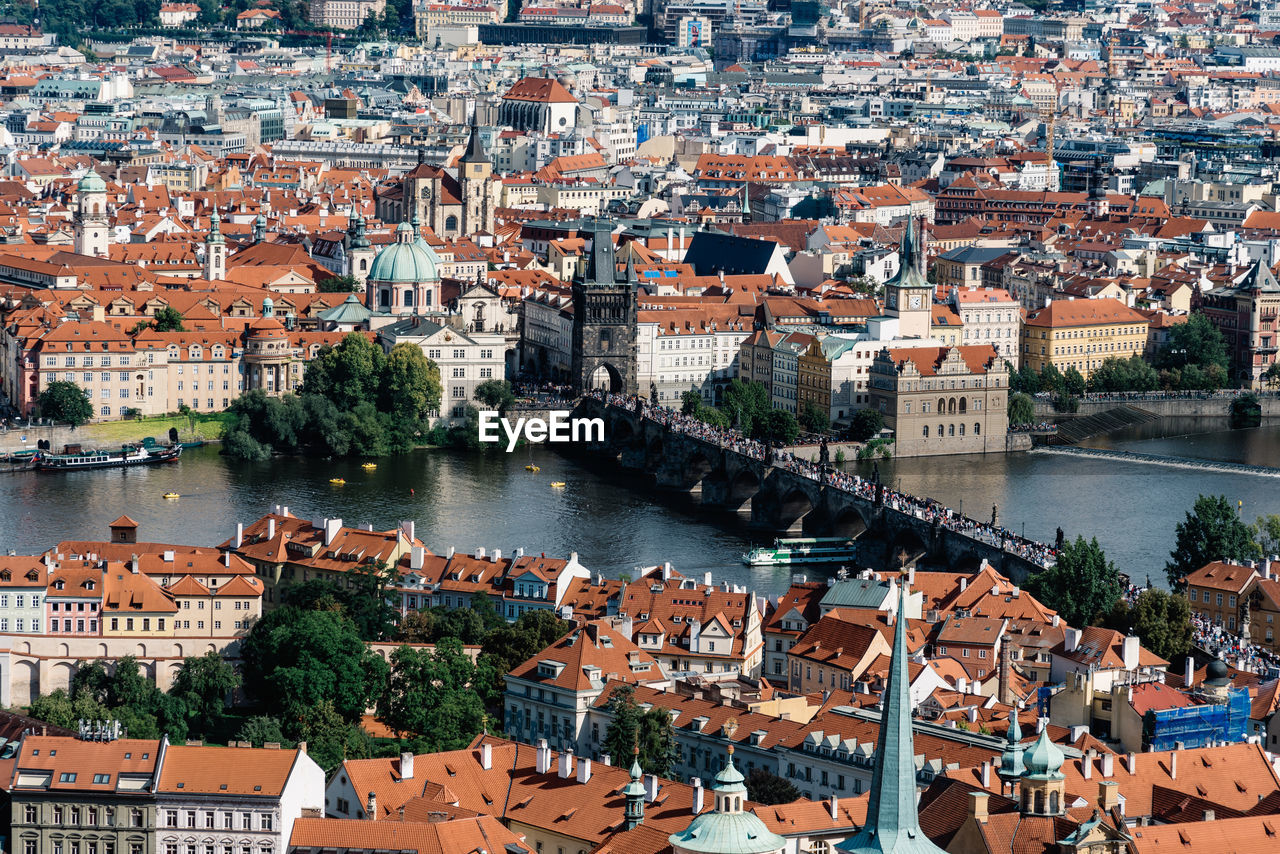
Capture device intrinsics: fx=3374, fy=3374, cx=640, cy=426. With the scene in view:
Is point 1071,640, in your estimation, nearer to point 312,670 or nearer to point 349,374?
point 312,670

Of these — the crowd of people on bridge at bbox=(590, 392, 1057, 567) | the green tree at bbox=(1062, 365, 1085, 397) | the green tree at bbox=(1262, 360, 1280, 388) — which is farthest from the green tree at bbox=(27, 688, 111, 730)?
the green tree at bbox=(1262, 360, 1280, 388)

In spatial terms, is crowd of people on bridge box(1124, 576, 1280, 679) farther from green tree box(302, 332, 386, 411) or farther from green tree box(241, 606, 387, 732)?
green tree box(302, 332, 386, 411)

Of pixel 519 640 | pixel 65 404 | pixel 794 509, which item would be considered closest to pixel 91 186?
pixel 65 404

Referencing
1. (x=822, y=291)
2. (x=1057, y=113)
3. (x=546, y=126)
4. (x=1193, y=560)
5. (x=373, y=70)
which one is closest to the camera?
(x=1193, y=560)

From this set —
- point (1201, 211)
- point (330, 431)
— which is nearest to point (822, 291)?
point (330, 431)

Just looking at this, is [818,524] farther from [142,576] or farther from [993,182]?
[993,182]
